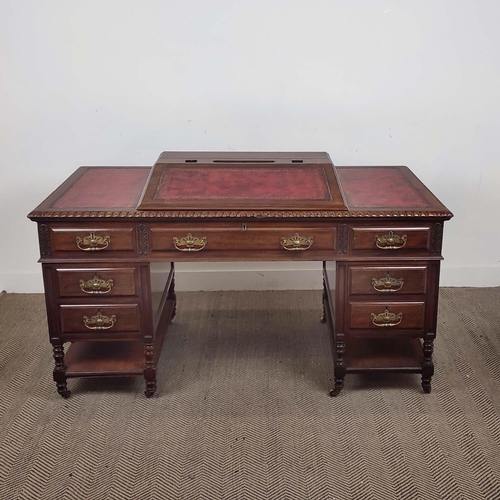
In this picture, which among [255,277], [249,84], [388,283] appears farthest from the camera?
[255,277]

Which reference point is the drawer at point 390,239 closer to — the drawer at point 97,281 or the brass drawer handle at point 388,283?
the brass drawer handle at point 388,283

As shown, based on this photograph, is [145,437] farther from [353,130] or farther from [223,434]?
[353,130]

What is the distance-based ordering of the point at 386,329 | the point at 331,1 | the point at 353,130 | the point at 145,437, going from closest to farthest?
the point at 145,437, the point at 386,329, the point at 331,1, the point at 353,130

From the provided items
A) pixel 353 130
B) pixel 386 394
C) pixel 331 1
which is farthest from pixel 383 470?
pixel 331 1

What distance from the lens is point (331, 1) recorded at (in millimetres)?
3043

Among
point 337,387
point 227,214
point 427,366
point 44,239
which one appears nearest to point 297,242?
point 227,214

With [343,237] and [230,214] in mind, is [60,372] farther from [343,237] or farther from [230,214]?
[343,237]

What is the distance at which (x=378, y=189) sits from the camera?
2629 millimetres

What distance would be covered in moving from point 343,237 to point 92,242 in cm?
91

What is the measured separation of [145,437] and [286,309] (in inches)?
46.4

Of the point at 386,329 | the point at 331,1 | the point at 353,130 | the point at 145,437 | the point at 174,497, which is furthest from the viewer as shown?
the point at 353,130

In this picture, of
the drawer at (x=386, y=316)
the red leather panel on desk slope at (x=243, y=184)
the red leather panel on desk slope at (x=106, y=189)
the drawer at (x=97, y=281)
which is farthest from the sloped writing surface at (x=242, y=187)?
the drawer at (x=386, y=316)

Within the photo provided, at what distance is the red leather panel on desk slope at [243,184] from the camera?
246cm

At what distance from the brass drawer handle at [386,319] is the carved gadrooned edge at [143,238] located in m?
0.89
